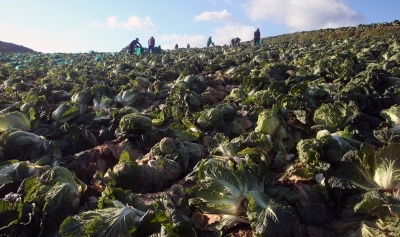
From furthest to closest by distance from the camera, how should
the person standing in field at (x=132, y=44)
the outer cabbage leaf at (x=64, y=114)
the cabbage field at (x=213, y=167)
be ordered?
the person standing in field at (x=132, y=44), the outer cabbage leaf at (x=64, y=114), the cabbage field at (x=213, y=167)

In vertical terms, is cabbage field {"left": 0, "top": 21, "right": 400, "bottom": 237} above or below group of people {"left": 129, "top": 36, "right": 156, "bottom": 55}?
below

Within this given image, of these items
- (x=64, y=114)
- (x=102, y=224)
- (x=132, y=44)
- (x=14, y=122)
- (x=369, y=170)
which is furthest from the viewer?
(x=132, y=44)

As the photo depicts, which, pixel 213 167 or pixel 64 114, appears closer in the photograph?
pixel 213 167

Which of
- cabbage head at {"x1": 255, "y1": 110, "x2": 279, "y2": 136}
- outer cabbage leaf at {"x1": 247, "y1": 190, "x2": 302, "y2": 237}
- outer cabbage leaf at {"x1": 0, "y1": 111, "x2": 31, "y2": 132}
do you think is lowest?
outer cabbage leaf at {"x1": 247, "y1": 190, "x2": 302, "y2": 237}

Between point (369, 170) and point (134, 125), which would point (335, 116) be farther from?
point (134, 125)

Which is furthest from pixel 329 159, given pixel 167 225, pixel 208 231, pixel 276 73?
pixel 276 73

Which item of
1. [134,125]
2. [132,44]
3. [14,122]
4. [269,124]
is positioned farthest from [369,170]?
[132,44]

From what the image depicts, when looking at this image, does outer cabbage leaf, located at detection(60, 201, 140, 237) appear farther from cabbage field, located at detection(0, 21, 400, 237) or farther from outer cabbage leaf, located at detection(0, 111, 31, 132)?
outer cabbage leaf, located at detection(0, 111, 31, 132)

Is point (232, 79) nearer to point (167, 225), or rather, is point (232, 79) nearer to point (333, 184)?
Answer: point (333, 184)

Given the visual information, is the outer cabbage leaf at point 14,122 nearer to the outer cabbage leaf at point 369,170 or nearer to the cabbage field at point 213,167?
the cabbage field at point 213,167

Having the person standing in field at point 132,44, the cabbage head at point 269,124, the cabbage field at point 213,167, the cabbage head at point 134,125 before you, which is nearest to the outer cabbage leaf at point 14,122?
the cabbage field at point 213,167

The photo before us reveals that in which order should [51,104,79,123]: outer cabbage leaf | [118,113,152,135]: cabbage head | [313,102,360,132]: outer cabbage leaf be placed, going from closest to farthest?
[313,102,360,132]: outer cabbage leaf, [118,113,152,135]: cabbage head, [51,104,79,123]: outer cabbage leaf

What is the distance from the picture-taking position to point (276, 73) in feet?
33.3

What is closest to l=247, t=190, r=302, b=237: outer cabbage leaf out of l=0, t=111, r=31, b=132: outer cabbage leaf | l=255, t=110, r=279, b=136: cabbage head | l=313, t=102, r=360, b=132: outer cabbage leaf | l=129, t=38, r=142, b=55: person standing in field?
l=255, t=110, r=279, b=136: cabbage head
